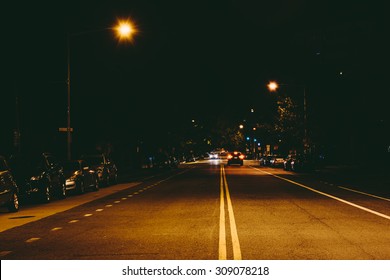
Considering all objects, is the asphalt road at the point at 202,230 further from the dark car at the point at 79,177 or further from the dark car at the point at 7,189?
the dark car at the point at 79,177

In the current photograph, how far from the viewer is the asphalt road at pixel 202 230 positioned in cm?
945

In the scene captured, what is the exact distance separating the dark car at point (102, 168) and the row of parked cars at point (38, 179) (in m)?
3.50

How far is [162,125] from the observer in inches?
2382

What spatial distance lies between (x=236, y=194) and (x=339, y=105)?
30.7 m

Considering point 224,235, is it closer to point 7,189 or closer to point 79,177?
point 7,189

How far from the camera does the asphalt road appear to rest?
31.0 ft

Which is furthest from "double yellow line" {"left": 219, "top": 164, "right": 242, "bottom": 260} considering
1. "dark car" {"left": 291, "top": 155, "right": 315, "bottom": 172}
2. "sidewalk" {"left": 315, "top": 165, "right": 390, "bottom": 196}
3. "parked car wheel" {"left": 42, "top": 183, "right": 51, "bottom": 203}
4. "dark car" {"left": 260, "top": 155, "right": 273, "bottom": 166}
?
"dark car" {"left": 260, "top": 155, "right": 273, "bottom": 166}

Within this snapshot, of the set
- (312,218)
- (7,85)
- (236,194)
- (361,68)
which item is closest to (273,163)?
(361,68)

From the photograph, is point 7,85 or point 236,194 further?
point 7,85

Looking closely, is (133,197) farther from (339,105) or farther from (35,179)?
(339,105)

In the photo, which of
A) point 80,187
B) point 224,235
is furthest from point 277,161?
point 224,235

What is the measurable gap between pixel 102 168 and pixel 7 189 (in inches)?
538

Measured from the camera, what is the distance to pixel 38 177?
811 inches
